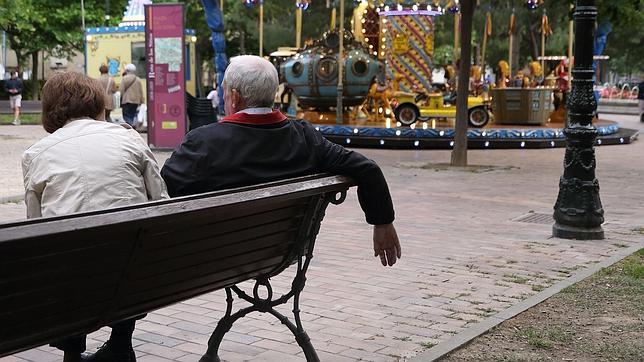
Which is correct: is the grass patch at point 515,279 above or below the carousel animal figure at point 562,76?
below

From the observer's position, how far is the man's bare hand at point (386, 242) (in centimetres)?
399

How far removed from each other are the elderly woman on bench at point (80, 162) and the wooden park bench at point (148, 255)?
0.38 meters

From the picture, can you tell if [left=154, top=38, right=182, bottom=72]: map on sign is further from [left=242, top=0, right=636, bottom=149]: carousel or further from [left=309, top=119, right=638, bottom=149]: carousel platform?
[left=309, top=119, right=638, bottom=149]: carousel platform

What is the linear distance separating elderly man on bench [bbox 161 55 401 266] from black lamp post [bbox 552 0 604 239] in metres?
4.66

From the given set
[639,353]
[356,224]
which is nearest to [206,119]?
[356,224]

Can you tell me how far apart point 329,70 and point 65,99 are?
18784 millimetres

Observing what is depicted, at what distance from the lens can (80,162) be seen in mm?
3314

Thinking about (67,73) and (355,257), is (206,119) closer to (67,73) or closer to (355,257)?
(355,257)

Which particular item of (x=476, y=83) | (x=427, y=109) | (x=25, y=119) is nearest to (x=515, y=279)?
(x=427, y=109)

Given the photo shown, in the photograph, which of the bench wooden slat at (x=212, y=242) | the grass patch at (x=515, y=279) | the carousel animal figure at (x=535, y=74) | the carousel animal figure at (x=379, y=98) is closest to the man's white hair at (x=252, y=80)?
the bench wooden slat at (x=212, y=242)

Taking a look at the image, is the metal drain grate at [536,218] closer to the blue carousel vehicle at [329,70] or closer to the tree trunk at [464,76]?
the tree trunk at [464,76]

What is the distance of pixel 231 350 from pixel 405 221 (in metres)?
4.72

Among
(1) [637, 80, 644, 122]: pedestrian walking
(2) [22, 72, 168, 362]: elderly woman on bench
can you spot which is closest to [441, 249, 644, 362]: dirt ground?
(2) [22, 72, 168, 362]: elderly woman on bench

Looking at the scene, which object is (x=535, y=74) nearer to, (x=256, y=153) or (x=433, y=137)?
(x=433, y=137)
